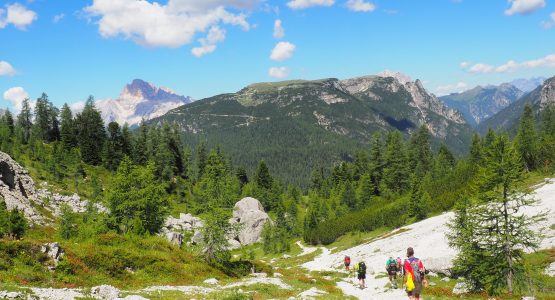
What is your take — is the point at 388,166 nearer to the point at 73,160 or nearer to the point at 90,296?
the point at 73,160

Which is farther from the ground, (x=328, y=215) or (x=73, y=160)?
(x=73, y=160)

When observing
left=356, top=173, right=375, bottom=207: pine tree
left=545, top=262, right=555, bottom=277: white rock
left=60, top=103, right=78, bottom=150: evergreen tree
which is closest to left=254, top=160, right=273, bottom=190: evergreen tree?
left=356, top=173, right=375, bottom=207: pine tree

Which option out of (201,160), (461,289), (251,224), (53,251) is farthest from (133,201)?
(201,160)

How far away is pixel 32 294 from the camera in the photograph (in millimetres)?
17266

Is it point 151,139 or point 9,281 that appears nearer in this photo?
point 9,281

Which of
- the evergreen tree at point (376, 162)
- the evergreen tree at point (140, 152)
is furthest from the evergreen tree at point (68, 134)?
the evergreen tree at point (376, 162)

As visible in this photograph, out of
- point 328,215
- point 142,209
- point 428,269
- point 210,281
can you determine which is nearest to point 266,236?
point 328,215

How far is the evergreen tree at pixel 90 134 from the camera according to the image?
4574 inches

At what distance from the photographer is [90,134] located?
396 feet

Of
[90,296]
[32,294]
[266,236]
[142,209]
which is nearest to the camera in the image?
Result: [32,294]

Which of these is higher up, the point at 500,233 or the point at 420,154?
the point at 420,154

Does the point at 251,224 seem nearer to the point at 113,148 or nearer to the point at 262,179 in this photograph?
the point at 262,179

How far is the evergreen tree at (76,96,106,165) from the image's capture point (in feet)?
381

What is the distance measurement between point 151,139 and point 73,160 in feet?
105
